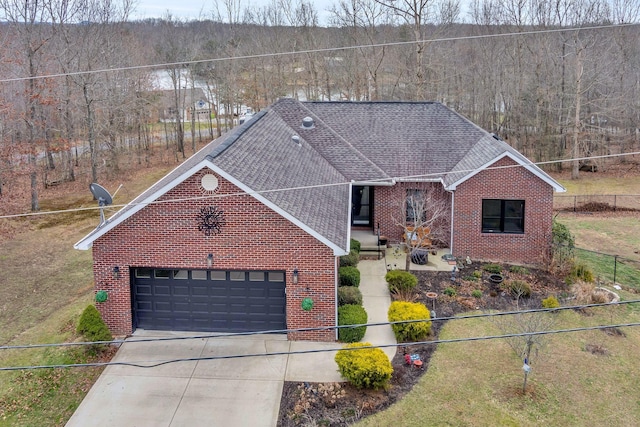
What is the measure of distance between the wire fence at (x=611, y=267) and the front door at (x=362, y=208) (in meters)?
8.48

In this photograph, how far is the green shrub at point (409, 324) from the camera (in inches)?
581

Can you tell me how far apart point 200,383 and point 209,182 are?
5.04 metres

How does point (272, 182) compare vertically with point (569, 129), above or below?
below

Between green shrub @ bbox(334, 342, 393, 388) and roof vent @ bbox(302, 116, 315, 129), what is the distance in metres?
13.9

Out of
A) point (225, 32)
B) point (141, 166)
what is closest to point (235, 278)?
point (141, 166)

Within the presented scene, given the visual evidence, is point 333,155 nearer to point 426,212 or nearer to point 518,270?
point 426,212

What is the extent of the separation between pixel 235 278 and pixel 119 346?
3558mm

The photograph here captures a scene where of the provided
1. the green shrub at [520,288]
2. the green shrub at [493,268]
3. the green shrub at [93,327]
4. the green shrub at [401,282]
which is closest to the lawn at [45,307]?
the green shrub at [93,327]

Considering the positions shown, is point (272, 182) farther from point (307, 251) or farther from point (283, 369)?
point (283, 369)

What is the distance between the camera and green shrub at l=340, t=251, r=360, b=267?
64.1 ft

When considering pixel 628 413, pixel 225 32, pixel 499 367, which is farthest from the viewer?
pixel 225 32

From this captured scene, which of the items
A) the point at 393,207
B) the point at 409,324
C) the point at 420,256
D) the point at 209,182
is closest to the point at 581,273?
the point at 420,256

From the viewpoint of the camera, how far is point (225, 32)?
6706cm

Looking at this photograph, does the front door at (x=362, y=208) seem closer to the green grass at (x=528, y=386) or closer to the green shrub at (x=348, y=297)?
the green shrub at (x=348, y=297)
